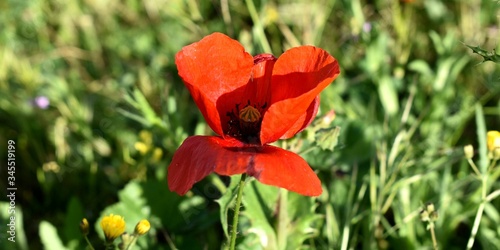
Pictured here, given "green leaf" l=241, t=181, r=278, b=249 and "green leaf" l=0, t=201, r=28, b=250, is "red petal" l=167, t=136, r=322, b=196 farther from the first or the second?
"green leaf" l=0, t=201, r=28, b=250

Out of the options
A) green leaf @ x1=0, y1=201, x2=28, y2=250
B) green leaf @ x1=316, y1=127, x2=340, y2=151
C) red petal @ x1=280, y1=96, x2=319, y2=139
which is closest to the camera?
red petal @ x1=280, y1=96, x2=319, y2=139

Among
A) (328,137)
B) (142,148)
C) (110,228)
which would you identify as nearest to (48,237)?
(110,228)

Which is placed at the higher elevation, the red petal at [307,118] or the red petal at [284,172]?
the red petal at [307,118]

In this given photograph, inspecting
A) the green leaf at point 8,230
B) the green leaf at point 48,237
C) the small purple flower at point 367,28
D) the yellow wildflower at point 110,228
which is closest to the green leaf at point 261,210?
the yellow wildflower at point 110,228

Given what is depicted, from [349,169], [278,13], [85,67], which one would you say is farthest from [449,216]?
[85,67]

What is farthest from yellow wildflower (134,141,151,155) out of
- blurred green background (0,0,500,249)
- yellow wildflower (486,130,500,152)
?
yellow wildflower (486,130,500,152)

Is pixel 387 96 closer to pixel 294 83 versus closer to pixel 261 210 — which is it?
pixel 261 210

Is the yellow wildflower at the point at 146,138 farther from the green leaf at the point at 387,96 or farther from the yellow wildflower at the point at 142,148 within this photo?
the green leaf at the point at 387,96

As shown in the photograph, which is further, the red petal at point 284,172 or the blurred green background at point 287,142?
the blurred green background at point 287,142
